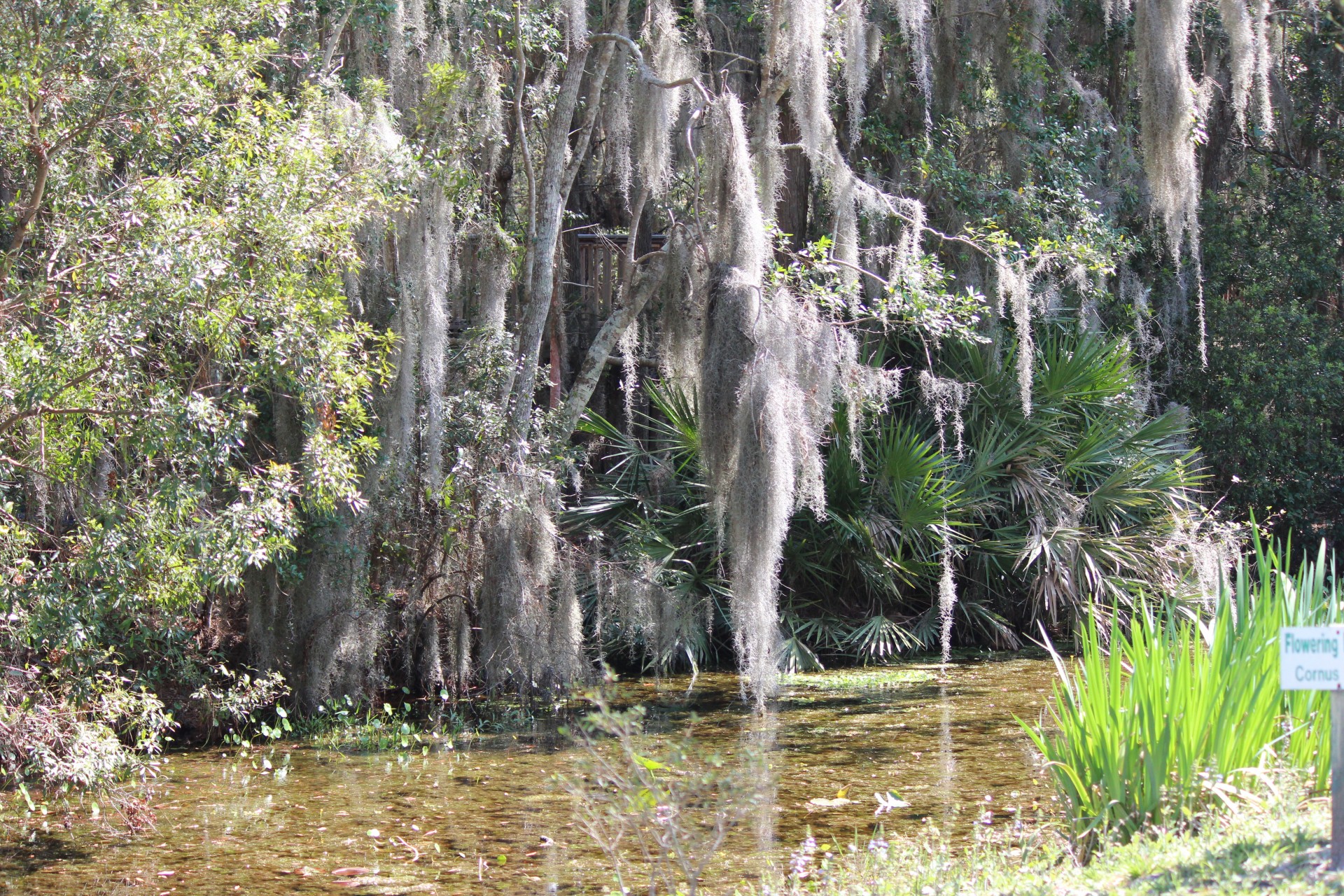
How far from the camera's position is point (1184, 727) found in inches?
177

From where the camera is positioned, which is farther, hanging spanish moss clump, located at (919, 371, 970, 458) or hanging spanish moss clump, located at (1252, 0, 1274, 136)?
hanging spanish moss clump, located at (1252, 0, 1274, 136)

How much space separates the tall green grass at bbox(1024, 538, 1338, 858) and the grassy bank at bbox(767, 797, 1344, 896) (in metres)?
0.14

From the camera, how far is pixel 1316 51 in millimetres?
15664

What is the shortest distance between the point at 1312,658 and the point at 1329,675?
69 millimetres

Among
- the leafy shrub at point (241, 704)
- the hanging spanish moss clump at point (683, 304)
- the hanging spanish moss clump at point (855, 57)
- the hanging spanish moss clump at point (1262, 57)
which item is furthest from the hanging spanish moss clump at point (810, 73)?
the leafy shrub at point (241, 704)

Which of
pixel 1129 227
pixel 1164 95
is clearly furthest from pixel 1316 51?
pixel 1164 95

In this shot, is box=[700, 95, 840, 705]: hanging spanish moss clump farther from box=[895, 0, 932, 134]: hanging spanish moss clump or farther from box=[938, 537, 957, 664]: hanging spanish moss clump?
box=[938, 537, 957, 664]: hanging spanish moss clump

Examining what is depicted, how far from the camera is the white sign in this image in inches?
139

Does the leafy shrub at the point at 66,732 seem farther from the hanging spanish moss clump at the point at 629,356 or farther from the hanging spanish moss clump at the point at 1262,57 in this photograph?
the hanging spanish moss clump at the point at 1262,57

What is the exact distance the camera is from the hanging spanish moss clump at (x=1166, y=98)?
1088 centimetres

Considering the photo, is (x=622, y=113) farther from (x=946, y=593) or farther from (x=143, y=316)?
(x=143, y=316)

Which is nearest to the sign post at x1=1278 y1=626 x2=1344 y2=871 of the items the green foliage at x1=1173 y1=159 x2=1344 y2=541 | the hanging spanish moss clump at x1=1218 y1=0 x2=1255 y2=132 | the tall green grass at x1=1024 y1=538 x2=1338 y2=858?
the tall green grass at x1=1024 y1=538 x2=1338 y2=858

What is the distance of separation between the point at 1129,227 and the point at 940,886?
1191cm

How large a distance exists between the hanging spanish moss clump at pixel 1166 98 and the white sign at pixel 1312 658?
8327mm
